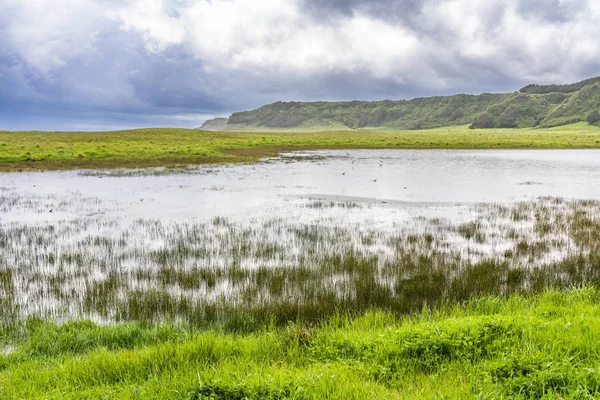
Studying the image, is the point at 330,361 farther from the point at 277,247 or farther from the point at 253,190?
the point at 253,190

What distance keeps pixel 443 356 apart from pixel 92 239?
42.9 feet

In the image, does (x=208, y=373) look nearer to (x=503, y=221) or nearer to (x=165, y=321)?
(x=165, y=321)

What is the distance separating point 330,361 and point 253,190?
885 inches

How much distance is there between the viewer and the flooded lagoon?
9300mm

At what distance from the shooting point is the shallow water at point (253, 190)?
Result: 20.9m

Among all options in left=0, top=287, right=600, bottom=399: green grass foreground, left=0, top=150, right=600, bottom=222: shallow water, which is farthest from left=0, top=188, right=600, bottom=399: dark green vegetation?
left=0, top=150, right=600, bottom=222: shallow water

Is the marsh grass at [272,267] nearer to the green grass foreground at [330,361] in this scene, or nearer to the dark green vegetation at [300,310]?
the dark green vegetation at [300,310]

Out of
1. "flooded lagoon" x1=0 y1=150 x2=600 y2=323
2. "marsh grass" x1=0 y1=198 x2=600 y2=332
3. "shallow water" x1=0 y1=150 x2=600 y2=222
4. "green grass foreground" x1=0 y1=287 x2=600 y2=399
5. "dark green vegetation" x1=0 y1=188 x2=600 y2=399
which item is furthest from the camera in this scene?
"shallow water" x1=0 y1=150 x2=600 y2=222

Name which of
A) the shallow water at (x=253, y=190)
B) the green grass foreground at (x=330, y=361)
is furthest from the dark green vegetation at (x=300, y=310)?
the shallow water at (x=253, y=190)

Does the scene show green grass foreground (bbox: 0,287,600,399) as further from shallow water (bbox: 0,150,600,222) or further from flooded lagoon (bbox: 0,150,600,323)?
shallow water (bbox: 0,150,600,222)

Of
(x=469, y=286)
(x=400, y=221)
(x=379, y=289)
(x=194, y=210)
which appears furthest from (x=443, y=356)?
(x=194, y=210)

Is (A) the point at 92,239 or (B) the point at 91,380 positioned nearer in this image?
(B) the point at 91,380

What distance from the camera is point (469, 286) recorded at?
9.98 meters

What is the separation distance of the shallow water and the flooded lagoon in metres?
0.23
